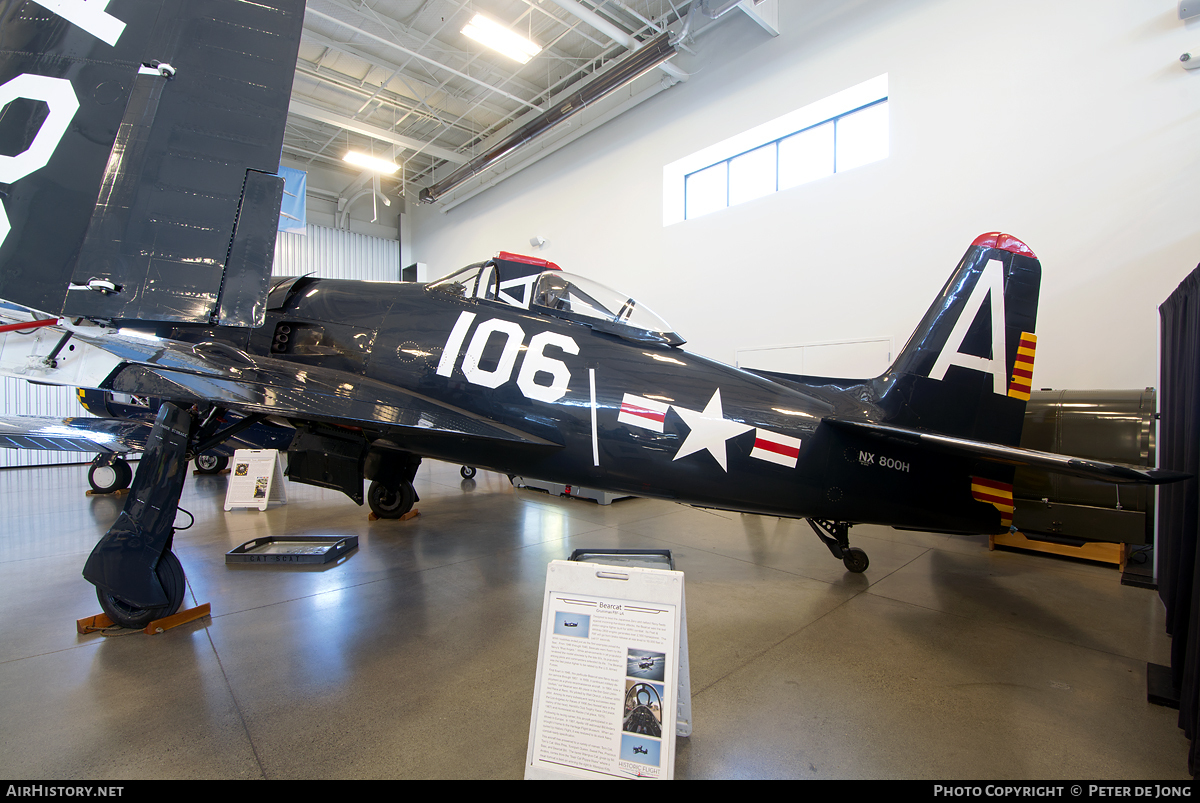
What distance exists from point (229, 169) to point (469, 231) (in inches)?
514

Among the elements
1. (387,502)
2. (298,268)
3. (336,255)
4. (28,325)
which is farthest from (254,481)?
(336,255)

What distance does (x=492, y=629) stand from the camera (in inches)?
113

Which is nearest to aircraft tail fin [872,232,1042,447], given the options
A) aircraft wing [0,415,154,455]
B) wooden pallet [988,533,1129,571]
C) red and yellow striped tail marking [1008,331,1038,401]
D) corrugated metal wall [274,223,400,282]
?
red and yellow striped tail marking [1008,331,1038,401]

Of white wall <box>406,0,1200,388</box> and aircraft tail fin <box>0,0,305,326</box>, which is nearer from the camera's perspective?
aircraft tail fin <box>0,0,305,326</box>

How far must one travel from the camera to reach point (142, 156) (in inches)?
106

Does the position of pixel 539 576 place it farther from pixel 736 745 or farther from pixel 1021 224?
pixel 1021 224

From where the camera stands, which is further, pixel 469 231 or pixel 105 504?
pixel 469 231

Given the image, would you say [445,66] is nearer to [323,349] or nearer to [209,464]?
[323,349]

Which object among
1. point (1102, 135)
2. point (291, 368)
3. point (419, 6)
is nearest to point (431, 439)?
point (291, 368)

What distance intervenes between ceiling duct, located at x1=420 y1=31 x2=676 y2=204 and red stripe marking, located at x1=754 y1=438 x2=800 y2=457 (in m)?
7.70

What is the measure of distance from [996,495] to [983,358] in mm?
963

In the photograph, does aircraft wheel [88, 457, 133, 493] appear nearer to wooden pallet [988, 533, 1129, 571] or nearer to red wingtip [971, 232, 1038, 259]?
red wingtip [971, 232, 1038, 259]

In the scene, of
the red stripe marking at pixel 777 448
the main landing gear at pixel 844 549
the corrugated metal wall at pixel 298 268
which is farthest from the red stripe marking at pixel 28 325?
the corrugated metal wall at pixel 298 268

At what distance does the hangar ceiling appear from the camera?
838 cm
